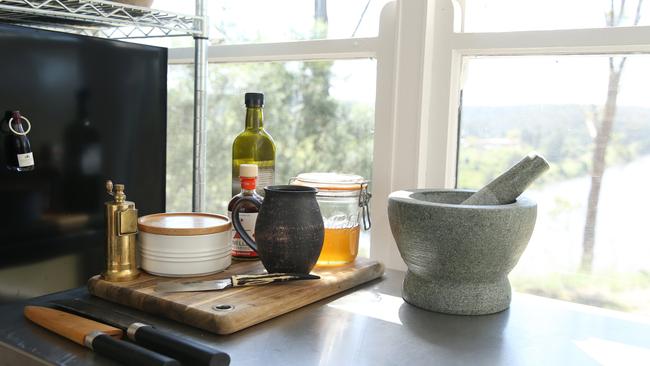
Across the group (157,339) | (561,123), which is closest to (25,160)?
(157,339)

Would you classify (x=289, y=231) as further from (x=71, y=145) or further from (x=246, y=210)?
(x=71, y=145)

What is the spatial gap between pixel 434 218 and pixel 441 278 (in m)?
0.11

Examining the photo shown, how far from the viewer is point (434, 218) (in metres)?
0.96

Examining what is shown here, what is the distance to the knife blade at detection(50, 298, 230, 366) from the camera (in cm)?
78

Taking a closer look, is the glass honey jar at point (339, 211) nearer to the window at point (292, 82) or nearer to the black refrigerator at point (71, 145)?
the window at point (292, 82)

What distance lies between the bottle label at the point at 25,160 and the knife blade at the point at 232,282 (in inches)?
13.4

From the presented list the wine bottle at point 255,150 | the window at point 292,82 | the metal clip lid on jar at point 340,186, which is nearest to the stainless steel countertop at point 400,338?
the metal clip lid on jar at point 340,186

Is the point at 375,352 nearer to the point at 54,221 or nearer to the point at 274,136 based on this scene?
the point at 54,221

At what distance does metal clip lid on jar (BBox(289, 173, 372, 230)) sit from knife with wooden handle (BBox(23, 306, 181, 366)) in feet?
1.64

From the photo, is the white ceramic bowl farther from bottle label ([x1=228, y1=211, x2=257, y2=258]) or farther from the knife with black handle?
the knife with black handle

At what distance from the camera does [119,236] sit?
1067 millimetres

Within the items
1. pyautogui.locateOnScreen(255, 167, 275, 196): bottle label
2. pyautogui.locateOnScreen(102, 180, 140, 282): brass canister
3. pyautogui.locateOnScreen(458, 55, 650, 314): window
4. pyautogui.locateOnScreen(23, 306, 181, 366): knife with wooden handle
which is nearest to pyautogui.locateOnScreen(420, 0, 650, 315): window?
pyautogui.locateOnScreen(458, 55, 650, 314): window

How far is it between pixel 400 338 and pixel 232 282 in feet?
0.98

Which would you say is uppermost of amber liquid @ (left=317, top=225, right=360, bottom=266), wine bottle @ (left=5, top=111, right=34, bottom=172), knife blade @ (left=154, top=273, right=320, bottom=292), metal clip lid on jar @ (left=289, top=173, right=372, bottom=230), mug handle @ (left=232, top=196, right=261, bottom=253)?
wine bottle @ (left=5, top=111, right=34, bottom=172)
